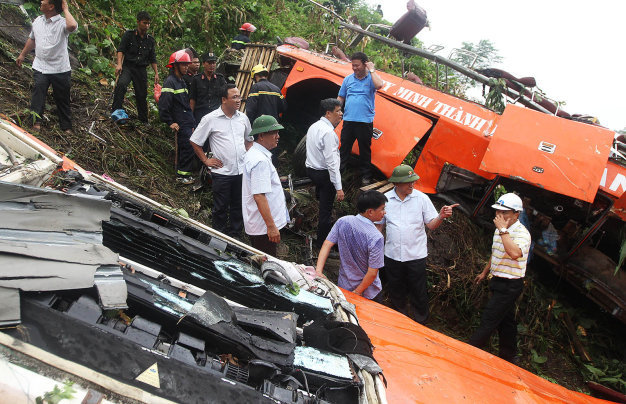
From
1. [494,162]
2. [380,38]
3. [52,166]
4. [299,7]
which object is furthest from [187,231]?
[299,7]

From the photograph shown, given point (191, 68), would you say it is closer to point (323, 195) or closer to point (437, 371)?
point (323, 195)

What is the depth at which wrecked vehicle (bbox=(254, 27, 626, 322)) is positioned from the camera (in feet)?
14.0

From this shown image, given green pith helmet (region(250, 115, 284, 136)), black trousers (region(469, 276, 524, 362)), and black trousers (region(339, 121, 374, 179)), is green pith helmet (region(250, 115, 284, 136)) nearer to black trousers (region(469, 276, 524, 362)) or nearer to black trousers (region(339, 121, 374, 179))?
black trousers (region(339, 121, 374, 179))

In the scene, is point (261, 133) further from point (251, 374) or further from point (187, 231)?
point (251, 374)

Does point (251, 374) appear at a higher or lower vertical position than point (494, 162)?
lower

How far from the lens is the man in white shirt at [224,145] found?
4.42 metres

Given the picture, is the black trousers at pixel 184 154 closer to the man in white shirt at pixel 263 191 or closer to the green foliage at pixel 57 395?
the man in white shirt at pixel 263 191

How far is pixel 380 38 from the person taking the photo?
6219 mm

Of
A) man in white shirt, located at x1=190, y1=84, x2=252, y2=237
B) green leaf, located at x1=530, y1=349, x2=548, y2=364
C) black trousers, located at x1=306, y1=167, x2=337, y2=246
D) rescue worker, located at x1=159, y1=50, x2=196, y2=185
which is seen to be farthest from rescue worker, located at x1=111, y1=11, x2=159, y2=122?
green leaf, located at x1=530, y1=349, x2=548, y2=364

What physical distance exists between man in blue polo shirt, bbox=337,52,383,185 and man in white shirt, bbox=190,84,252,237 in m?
1.28

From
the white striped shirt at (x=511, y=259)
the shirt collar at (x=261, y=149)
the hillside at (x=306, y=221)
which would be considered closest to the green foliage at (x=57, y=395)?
the shirt collar at (x=261, y=149)

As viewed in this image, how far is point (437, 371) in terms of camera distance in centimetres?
238

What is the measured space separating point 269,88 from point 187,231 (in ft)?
10.8

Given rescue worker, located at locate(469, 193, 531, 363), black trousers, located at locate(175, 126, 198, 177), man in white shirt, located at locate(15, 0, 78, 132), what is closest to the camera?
rescue worker, located at locate(469, 193, 531, 363)
